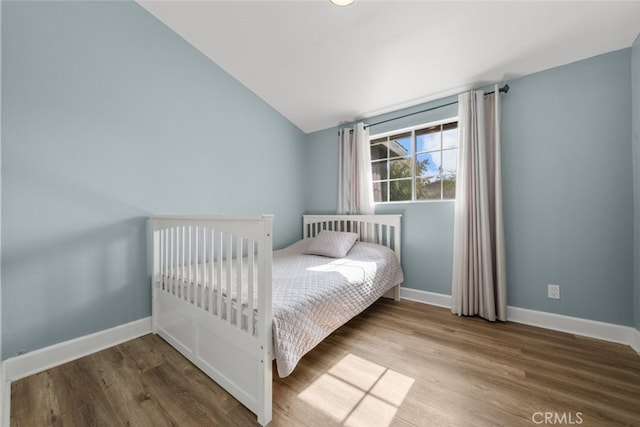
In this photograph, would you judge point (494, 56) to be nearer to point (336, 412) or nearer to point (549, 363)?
point (549, 363)

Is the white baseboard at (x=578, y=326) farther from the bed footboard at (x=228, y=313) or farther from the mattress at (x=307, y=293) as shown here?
the bed footboard at (x=228, y=313)

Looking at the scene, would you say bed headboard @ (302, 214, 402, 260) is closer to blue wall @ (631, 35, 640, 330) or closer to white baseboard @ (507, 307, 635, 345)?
white baseboard @ (507, 307, 635, 345)

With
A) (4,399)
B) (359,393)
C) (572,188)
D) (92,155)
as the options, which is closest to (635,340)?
(572,188)

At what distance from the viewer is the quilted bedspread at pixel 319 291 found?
1182 mm

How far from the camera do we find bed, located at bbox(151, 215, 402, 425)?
110cm

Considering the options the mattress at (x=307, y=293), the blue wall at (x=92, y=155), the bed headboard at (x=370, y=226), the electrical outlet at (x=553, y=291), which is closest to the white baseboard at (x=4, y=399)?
the blue wall at (x=92, y=155)

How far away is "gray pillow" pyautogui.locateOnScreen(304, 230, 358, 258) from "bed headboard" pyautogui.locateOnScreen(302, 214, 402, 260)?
0.69 feet

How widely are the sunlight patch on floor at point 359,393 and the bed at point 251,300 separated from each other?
0.24 m

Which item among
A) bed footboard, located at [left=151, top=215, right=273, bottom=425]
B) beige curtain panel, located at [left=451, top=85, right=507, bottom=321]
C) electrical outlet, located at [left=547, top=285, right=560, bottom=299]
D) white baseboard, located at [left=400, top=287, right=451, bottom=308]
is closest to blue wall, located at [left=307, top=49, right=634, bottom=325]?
electrical outlet, located at [left=547, top=285, right=560, bottom=299]

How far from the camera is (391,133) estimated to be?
278cm

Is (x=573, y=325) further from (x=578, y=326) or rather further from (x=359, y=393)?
(x=359, y=393)

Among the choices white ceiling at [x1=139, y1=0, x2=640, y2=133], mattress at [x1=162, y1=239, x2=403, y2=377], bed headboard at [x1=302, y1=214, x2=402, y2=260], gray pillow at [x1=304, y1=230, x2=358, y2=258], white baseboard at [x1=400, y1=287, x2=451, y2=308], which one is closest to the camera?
mattress at [x1=162, y1=239, x2=403, y2=377]

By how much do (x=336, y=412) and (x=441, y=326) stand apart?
128 centimetres

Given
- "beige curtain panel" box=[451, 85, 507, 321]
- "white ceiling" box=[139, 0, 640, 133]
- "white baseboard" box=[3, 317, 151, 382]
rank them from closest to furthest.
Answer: "white baseboard" box=[3, 317, 151, 382] < "white ceiling" box=[139, 0, 640, 133] < "beige curtain panel" box=[451, 85, 507, 321]
